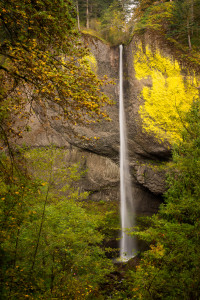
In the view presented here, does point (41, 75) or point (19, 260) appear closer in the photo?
point (41, 75)

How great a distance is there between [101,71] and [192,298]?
17.2 metres

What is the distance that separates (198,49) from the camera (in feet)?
61.8

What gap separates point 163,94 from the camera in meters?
17.4

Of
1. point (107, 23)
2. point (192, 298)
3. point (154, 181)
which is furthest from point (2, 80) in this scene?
point (107, 23)

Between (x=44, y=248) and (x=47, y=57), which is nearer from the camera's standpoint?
(x=47, y=57)

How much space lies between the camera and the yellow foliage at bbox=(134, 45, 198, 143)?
16.9 m

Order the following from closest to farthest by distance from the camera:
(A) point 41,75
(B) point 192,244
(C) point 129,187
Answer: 1. (A) point 41,75
2. (B) point 192,244
3. (C) point 129,187

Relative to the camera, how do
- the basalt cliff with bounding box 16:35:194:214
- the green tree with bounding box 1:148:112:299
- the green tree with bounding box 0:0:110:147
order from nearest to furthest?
the green tree with bounding box 0:0:110:147, the green tree with bounding box 1:148:112:299, the basalt cliff with bounding box 16:35:194:214

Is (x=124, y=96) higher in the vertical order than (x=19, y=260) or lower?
higher

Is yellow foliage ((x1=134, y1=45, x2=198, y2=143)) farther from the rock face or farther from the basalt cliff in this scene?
the rock face

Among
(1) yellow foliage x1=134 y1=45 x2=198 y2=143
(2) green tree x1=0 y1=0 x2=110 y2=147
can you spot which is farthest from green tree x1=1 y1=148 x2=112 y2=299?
(1) yellow foliage x1=134 y1=45 x2=198 y2=143

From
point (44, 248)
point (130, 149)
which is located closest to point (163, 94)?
point (130, 149)

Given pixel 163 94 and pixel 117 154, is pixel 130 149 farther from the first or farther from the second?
pixel 163 94

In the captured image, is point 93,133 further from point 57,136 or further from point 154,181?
point 154,181
